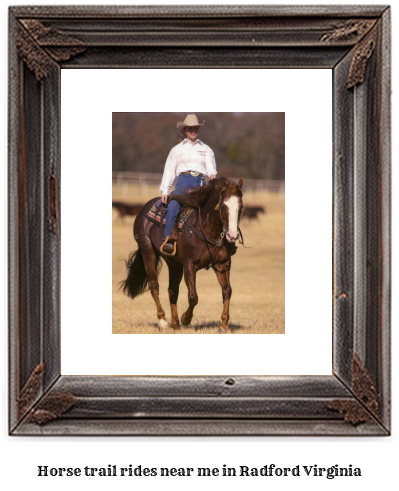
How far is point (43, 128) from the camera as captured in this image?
4.12 meters

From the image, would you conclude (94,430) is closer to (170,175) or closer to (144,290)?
(144,290)

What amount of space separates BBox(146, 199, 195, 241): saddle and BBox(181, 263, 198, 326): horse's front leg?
0.17 metres

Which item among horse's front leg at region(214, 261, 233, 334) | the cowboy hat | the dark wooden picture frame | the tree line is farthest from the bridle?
the dark wooden picture frame

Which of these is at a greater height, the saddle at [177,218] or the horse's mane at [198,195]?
the horse's mane at [198,195]

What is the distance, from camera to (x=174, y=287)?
432 centimetres

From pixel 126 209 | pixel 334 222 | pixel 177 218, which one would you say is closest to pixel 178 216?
pixel 177 218

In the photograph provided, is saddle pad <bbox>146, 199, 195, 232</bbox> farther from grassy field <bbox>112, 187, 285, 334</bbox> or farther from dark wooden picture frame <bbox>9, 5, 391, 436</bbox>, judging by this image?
dark wooden picture frame <bbox>9, 5, 391, 436</bbox>

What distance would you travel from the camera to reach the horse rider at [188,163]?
4.21 meters

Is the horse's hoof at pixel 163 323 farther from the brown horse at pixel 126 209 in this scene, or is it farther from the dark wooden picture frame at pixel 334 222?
the brown horse at pixel 126 209

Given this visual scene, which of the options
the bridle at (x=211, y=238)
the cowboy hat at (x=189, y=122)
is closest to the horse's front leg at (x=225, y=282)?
the bridle at (x=211, y=238)

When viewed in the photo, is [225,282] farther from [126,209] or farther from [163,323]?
[126,209]

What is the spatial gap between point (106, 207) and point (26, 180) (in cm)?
39

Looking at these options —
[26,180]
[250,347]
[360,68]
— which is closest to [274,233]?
[250,347]

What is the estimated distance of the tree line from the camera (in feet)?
13.7
